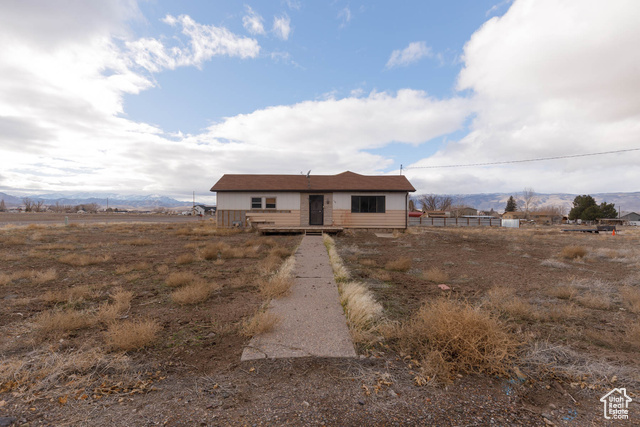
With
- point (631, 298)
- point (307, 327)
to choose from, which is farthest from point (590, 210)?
point (307, 327)

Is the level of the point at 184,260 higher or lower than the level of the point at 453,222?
lower

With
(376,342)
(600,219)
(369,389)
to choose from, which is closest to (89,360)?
(369,389)

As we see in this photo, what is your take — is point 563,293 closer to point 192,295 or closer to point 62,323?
point 192,295

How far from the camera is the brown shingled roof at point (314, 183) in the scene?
66.3ft

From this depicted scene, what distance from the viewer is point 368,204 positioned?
2066 cm

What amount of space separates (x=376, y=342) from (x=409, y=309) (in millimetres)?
1611

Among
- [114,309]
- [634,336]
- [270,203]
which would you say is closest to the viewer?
[634,336]

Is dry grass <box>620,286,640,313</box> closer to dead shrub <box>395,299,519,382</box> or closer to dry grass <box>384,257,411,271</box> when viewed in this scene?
dead shrub <box>395,299,519,382</box>

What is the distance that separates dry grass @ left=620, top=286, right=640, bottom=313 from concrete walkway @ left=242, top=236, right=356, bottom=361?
543 cm

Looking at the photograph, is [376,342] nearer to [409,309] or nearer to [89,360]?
[409,309]

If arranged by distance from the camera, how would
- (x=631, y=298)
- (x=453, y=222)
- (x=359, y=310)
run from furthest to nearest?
(x=453, y=222) < (x=631, y=298) < (x=359, y=310)

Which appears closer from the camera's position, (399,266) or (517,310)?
(517,310)

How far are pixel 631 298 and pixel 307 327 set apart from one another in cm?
661

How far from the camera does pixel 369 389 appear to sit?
2.67 meters
